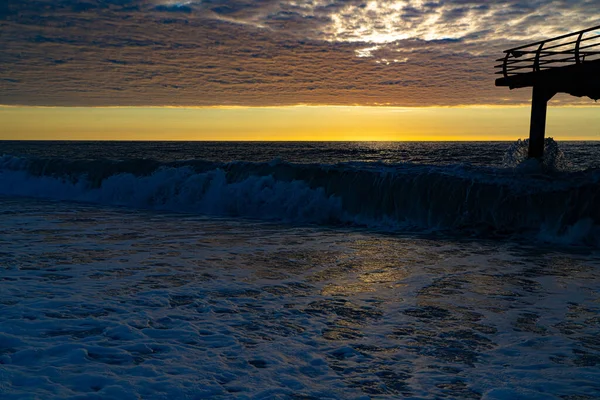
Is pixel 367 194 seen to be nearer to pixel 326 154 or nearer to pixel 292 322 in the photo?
pixel 292 322

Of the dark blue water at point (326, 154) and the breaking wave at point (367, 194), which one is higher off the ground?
the dark blue water at point (326, 154)

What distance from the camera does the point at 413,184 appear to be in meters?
16.6

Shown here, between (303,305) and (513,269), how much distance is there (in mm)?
4444

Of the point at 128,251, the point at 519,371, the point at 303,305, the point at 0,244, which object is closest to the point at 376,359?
the point at 519,371

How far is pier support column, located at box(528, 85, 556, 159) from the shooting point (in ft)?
58.0

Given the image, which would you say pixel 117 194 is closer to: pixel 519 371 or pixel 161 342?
pixel 161 342

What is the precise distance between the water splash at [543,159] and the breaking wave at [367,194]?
41 cm

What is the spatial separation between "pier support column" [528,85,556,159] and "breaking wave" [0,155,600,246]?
84 cm

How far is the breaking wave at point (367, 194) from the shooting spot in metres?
14.0

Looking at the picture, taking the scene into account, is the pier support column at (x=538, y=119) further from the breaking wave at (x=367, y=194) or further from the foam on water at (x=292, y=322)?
the foam on water at (x=292, y=322)

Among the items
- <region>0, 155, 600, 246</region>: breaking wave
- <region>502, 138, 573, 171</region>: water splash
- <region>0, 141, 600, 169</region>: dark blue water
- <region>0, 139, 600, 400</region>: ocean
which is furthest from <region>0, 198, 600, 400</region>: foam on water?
<region>0, 141, 600, 169</region>: dark blue water

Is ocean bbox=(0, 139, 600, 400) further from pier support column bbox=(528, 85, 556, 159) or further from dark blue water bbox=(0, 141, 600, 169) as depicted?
dark blue water bbox=(0, 141, 600, 169)

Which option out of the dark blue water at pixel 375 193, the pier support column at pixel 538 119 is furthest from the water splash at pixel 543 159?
the pier support column at pixel 538 119

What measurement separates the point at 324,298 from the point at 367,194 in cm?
1050
